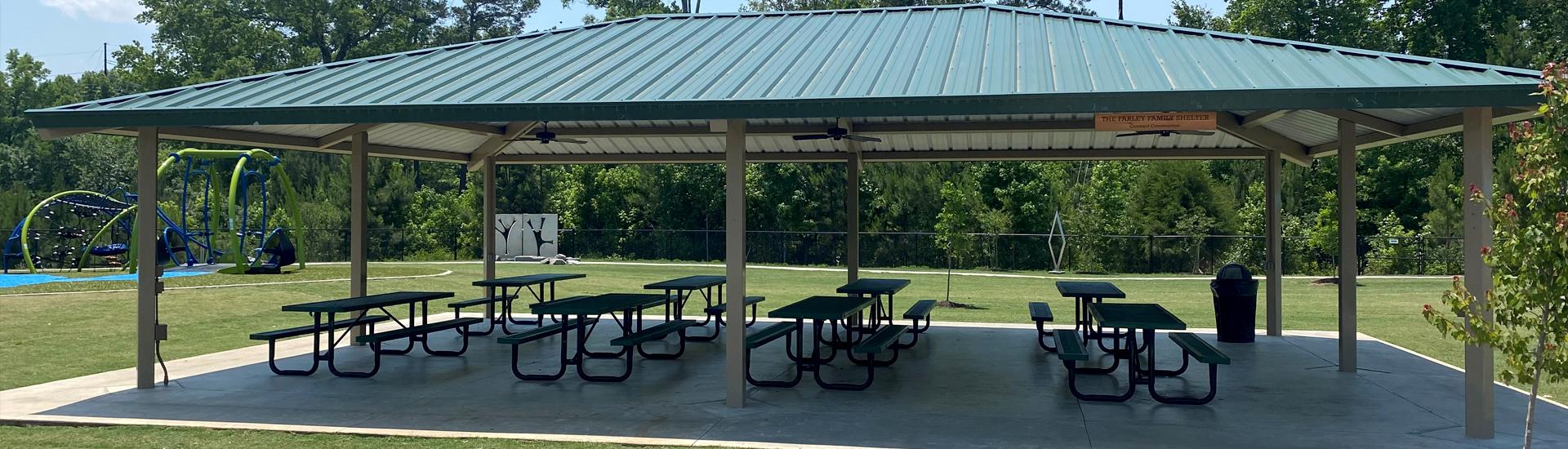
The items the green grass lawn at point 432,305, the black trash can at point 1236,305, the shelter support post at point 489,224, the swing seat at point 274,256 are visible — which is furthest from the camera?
the swing seat at point 274,256

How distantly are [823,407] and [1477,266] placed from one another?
14.9 ft

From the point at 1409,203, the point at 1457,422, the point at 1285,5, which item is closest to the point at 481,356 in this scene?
the point at 1457,422

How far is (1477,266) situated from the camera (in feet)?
23.0

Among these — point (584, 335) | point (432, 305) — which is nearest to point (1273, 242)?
point (584, 335)

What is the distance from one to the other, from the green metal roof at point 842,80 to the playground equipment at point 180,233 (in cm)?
1588

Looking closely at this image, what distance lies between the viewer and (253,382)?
30.7 ft

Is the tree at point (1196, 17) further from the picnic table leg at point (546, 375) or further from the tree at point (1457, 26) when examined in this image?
the picnic table leg at point (546, 375)

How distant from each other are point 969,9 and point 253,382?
27.8ft

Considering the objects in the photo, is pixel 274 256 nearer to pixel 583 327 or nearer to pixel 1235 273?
pixel 583 327

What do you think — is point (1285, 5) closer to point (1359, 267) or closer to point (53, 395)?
point (1359, 267)

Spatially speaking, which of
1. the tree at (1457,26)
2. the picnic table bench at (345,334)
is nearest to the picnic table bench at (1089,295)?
the picnic table bench at (345,334)

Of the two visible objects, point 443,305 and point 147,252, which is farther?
point 443,305

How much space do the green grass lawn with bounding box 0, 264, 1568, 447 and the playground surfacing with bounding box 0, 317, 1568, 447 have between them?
1.11 metres

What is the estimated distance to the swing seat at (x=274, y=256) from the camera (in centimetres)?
2478
